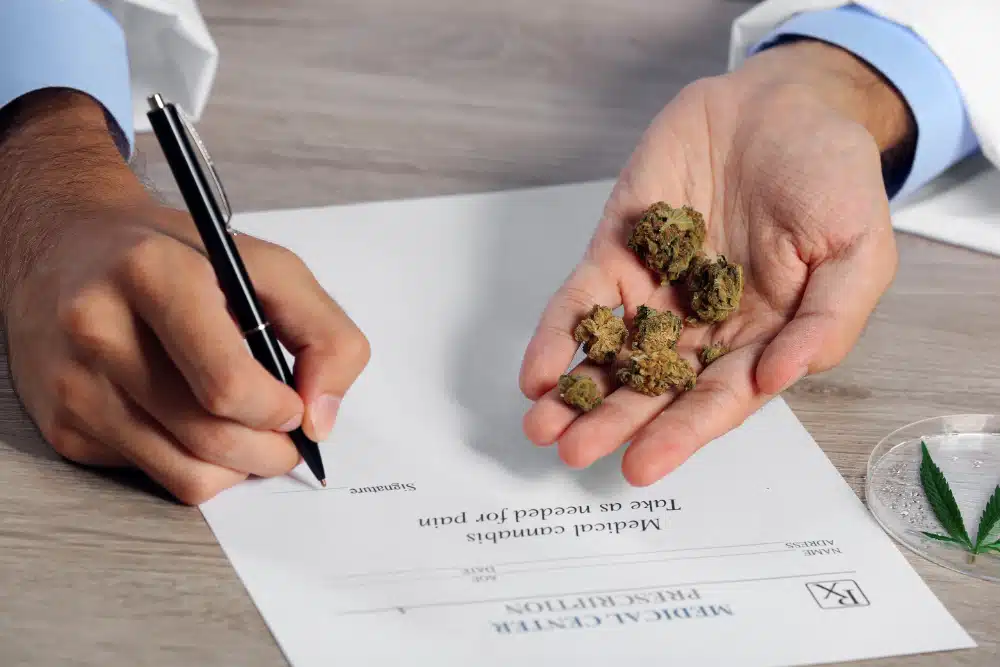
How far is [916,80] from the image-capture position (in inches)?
44.0

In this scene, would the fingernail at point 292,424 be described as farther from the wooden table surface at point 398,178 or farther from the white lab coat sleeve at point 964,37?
the white lab coat sleeve at point 964,37

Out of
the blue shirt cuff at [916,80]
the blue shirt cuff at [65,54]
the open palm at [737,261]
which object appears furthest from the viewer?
the blue shirt cuff at [916,80]

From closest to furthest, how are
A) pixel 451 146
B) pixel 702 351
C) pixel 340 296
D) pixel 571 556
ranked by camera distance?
pixel 571 556 < pixel 702 351 < pixel 340 296 < pixel 451 146

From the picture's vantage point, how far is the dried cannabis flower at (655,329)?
795 millimetres

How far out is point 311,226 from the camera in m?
1.04

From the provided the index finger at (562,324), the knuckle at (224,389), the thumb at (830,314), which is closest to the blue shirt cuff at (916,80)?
the thumb at (830,314)

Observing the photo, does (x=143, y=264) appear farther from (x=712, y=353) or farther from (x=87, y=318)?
(x=712, y=353)

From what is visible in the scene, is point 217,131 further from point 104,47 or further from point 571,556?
point 571,556

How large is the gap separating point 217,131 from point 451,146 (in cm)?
26

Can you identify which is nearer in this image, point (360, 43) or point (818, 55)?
point (818, 55)

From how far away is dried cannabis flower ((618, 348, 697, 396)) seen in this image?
77 cm

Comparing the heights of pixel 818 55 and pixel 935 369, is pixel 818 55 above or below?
above

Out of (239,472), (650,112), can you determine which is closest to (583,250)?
(650,112)

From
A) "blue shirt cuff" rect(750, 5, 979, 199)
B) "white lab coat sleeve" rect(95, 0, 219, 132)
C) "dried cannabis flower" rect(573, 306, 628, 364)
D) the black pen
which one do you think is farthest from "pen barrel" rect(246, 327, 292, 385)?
"blue shirt cuff" rect(750, 5, 979, 199)
